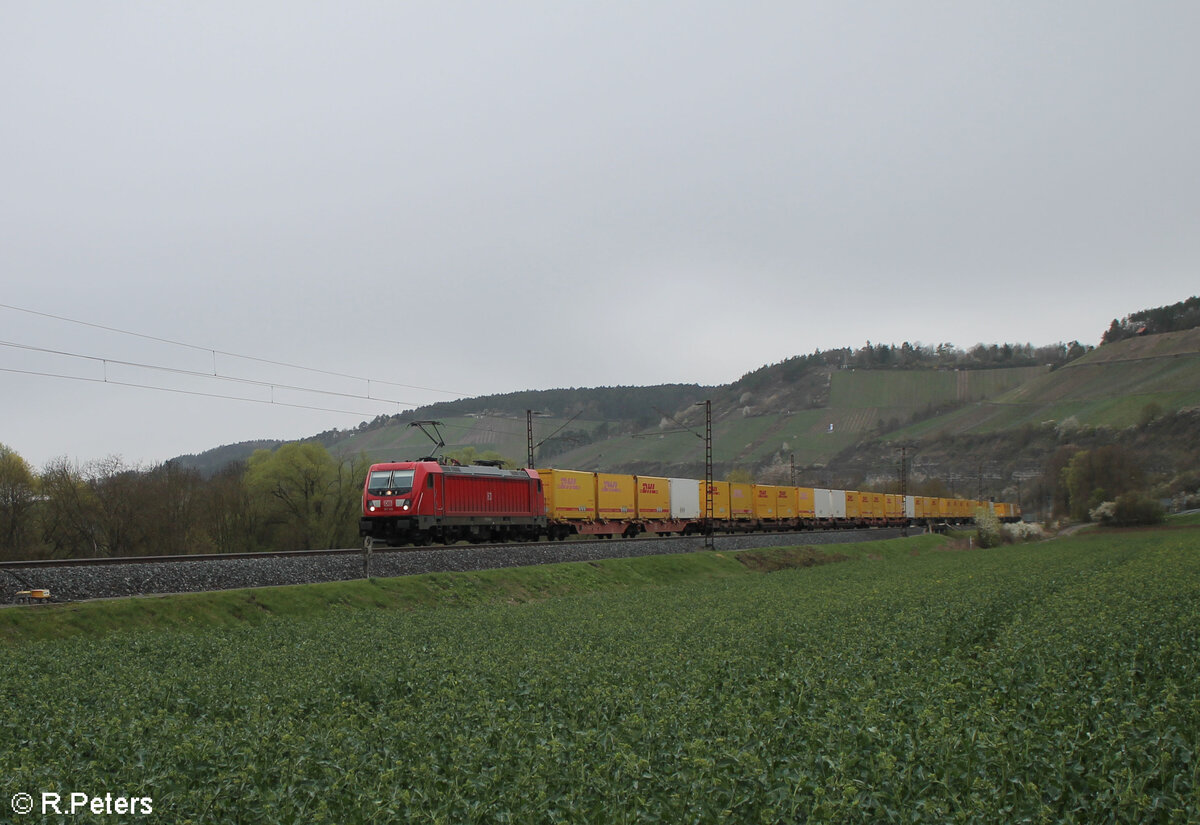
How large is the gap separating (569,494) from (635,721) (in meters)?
42.2

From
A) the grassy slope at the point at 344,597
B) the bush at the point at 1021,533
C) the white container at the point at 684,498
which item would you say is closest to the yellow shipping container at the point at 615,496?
the white container at the point at 684,498

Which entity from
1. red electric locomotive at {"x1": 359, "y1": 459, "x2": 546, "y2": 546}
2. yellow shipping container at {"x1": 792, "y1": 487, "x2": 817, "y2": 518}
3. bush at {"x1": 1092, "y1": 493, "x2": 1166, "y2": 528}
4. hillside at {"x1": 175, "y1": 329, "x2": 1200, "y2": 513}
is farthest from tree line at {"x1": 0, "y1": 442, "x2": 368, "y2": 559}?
bush at {"x1": 1092, "y1": 493, "x2": 1166, "y2": 528}

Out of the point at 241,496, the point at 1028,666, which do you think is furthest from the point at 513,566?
the point at 241,496

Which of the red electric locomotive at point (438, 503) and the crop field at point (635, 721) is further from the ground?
the red electric locomotive at point (438, 503)

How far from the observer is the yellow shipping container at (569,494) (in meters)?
49.4

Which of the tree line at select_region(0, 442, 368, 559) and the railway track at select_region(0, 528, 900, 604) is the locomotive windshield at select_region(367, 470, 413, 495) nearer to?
the railway track at select_region(0, 528, 900, 604)

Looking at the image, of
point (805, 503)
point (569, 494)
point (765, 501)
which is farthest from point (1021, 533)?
point (569, 494)

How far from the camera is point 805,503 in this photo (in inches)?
3127

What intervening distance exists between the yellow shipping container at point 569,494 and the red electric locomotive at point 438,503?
381 centimetres

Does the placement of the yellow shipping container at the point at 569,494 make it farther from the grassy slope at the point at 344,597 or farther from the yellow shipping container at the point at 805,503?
the yellow shipping container at the point at 805,503

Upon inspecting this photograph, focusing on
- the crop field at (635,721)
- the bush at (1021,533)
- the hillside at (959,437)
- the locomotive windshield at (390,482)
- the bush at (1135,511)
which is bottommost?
the bush at (1021,533)

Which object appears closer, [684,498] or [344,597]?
[344,597]

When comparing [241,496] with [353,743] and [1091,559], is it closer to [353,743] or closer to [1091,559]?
[1091,559]

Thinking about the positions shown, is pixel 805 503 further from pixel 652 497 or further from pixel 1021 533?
pixel 1021 533
